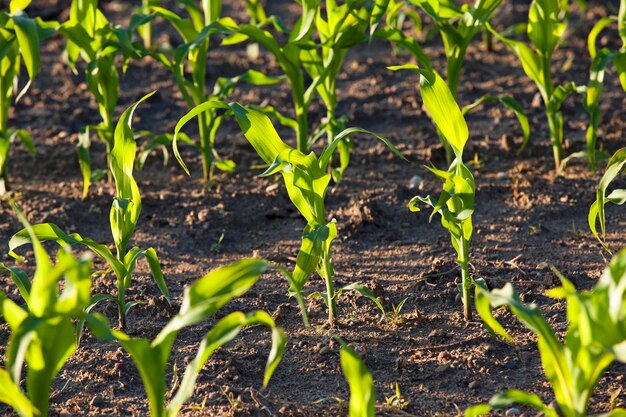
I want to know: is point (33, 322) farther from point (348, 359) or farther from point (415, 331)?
point (415, 331)

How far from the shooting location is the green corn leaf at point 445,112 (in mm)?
3053

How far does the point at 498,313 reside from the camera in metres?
3.32

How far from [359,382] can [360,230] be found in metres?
1.83

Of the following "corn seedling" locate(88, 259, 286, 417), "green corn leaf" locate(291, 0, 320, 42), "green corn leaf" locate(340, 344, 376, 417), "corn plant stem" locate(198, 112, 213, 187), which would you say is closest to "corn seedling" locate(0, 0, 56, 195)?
"corn plant stem" locate(198, 112, 213, 187)

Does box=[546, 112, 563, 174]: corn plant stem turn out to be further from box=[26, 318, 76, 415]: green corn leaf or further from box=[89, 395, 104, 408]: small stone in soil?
box=[26, 318, 76, 415]: green corn leaf

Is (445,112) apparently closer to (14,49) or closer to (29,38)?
(29,38)

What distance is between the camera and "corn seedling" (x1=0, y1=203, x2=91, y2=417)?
213 cm

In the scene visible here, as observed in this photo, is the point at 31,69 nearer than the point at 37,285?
No

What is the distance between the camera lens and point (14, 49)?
4133 mm

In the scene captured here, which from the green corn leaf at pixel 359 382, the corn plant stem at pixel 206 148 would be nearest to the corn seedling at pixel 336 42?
the corn plant stem at pixel 206 148

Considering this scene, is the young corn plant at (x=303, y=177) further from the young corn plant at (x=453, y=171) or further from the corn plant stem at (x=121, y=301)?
the corn plant stem at (x=121, y=301)

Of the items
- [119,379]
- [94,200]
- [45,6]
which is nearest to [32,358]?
[119,379]

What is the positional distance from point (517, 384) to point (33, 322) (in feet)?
4.99

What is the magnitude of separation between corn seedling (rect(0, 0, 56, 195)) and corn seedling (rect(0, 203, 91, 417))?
5.01ft
